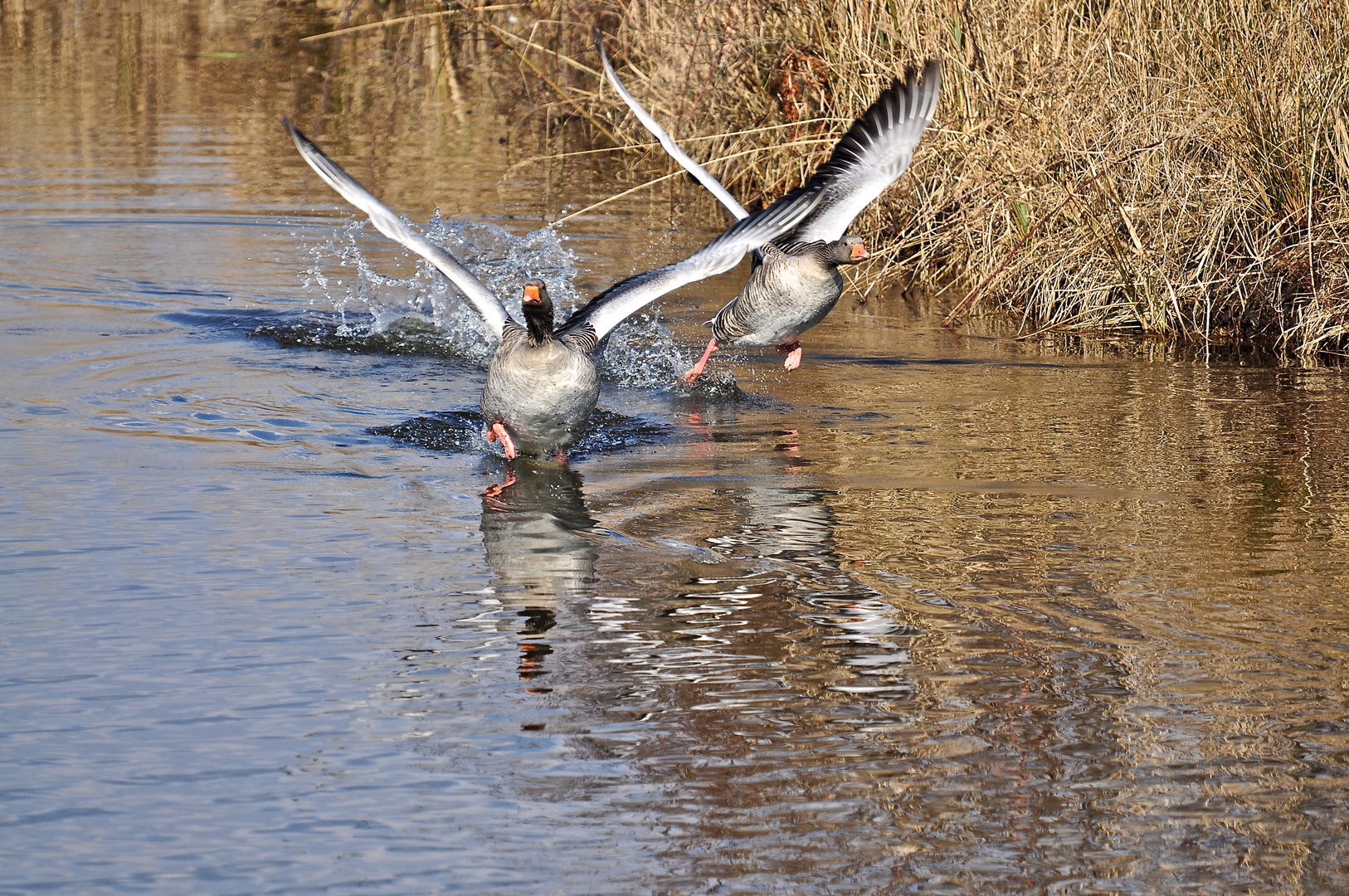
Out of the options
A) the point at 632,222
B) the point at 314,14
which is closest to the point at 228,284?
the point at 632,222

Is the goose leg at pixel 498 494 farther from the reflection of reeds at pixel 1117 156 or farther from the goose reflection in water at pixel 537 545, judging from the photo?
the reflection of reeds at pixel 1117 156

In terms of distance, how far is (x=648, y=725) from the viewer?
14.9 ft

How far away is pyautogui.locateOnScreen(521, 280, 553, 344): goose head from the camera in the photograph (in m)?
7.19

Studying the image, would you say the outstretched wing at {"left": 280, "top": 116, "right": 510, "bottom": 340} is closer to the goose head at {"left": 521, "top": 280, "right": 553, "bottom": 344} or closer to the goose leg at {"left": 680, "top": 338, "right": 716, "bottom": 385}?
the goose head at {"left": 521, "top": 280, "right": 553, "bottom": 344}

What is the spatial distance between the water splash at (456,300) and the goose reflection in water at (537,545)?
6.97 feet

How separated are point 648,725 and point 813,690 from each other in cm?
59

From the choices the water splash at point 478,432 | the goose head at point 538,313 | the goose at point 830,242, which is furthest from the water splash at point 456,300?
the goose head at point 538,313

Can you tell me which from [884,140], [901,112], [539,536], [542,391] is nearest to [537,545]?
[539,536]

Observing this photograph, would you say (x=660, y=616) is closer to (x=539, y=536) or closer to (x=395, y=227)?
(x=539, y=536)

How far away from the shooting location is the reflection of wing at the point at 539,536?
19.0 ft

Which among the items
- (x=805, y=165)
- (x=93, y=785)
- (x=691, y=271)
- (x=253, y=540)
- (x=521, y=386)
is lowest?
(x=93, y=785)

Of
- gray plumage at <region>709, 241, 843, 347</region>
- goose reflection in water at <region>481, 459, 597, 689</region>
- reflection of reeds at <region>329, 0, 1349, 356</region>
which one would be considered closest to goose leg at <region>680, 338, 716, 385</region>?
gray plumage at <region>709, 241, 843, 347</region>

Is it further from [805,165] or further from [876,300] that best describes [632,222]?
[876,300]

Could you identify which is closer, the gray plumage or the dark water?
the dark water
